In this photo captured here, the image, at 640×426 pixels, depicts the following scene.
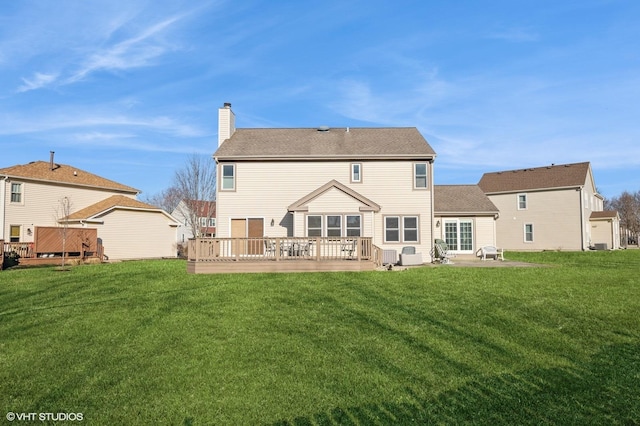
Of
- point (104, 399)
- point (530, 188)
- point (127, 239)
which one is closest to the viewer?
point (104, 399)

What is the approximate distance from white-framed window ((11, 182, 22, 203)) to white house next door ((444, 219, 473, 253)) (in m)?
26.8

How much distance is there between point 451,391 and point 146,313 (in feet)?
22.4

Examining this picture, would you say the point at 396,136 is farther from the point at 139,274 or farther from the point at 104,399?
the point at 104,399

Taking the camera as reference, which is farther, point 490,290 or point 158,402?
point 490,290

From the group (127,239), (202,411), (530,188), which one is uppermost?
(530,188)

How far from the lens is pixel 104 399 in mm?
5602

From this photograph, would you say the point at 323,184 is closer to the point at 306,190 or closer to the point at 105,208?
the point at 306,190

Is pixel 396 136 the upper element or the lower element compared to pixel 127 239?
upper

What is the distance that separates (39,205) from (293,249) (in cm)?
2202

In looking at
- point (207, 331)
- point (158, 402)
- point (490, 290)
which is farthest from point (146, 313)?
point (490, 290)

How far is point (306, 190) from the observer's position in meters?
22.2

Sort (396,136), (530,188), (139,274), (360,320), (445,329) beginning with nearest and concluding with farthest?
(445,329) < (360,320) < (139,274) < (396,136) < (530,188)

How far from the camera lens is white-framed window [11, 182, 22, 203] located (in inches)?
1108

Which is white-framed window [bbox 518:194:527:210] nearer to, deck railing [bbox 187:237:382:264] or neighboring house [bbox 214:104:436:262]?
neighboring house [bbox 214:104:436:262]
